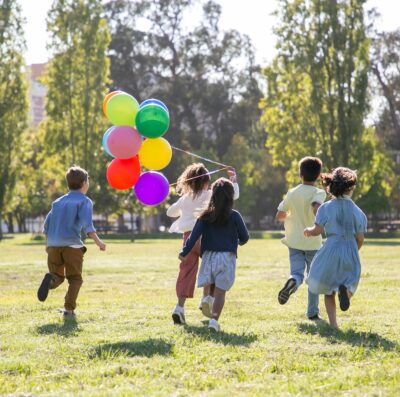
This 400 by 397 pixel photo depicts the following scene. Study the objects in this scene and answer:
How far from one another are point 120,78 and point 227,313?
47.2 meters

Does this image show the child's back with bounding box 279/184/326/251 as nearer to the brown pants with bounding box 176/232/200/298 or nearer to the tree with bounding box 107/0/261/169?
the brown pants with bounding box 176/232/200/298

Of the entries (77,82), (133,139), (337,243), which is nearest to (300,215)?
(337,243)

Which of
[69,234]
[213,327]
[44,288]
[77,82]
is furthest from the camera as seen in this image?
[77,82]

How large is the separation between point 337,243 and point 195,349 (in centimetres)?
197

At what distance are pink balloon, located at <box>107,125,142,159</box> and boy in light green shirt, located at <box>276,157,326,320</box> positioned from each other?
6.44 feet

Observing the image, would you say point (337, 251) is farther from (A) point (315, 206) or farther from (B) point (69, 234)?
(B) point (69, 234)

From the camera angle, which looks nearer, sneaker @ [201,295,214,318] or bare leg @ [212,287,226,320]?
bare leg @ [212,287,226,320]

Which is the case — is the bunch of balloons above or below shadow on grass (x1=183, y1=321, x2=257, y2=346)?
above

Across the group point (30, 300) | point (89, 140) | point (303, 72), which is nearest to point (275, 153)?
point (303, 72)

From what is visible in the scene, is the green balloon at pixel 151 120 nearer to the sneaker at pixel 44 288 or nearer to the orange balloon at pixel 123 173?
the orange balloon at pixel 123 173

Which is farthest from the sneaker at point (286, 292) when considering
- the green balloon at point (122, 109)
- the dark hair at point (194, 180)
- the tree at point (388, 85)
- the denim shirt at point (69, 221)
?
the tree at point (388, 85)

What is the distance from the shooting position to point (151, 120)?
9.06 m

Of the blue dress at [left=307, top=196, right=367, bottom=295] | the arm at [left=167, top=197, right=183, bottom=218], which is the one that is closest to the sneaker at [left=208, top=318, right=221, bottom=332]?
the blue dress at [left=307, top=196, right=367, bottom=295]

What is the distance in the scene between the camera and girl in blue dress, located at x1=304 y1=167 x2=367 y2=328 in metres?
7.26
